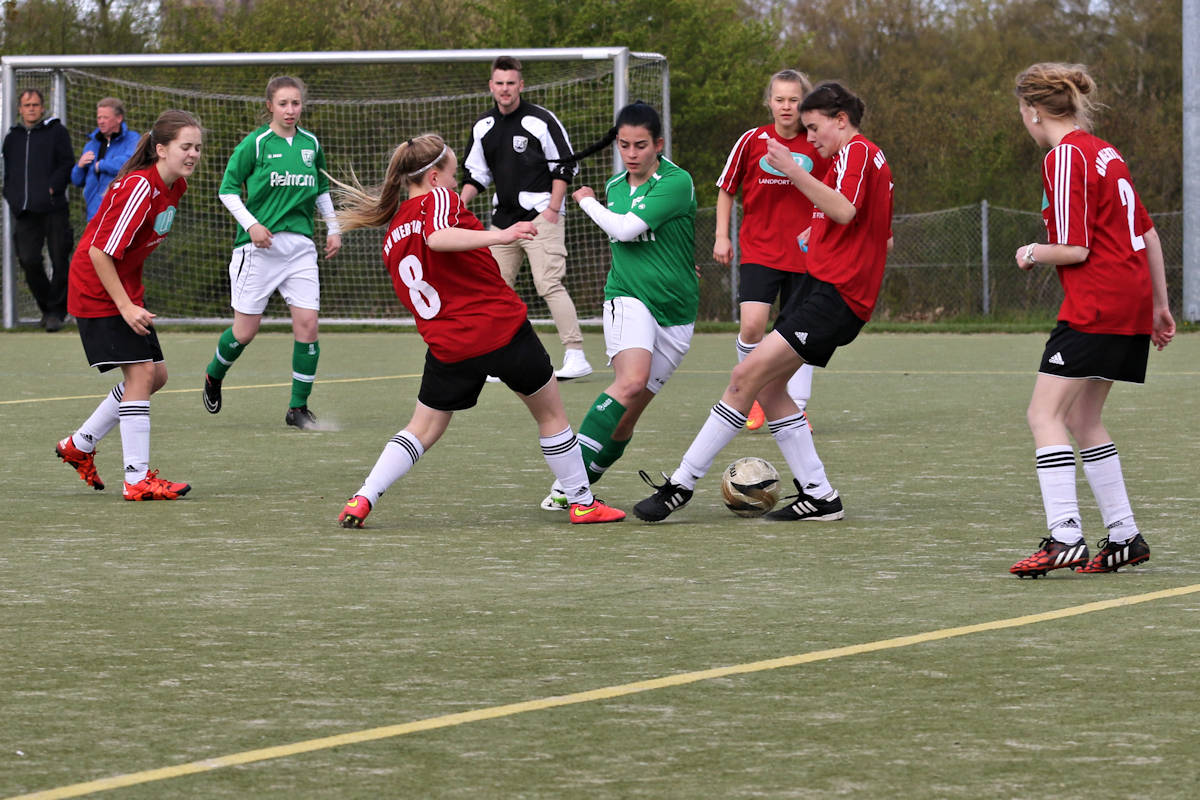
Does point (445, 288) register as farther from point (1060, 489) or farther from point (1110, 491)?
point (1110, 491)

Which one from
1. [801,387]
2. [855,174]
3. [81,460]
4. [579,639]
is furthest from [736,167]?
[579,639]

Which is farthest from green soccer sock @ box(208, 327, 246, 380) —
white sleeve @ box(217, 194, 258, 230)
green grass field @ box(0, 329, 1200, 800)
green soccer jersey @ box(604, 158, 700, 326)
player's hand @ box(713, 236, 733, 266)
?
green soccer jersey @ box(604, 158, 700, 326)

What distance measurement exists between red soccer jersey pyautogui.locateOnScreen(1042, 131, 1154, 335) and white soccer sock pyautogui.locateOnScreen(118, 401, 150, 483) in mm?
3869

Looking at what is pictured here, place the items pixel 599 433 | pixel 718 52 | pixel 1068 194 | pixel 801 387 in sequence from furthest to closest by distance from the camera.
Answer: pixel 718 52 → pixel 801 387 → pixel 599 433 → pixel 1068 194

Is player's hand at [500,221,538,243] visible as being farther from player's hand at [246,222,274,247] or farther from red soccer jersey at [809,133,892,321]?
player's hand at [246,222,274,247]

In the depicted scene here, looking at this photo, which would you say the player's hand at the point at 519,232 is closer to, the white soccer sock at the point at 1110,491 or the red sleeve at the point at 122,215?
the red sleeve at the point at 122,215

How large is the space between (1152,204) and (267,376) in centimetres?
1639

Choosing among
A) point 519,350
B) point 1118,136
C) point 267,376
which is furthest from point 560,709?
point 1118,136

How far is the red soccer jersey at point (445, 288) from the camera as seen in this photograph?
668 cm

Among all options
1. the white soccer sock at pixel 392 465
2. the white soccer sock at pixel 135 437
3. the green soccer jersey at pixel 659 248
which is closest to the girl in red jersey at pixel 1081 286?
the green soccer jersey at pixel 659 248

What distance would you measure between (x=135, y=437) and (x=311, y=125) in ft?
47.5

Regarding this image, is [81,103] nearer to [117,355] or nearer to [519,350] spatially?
[117,355]

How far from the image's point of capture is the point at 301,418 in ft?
35.0

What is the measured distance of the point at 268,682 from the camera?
4301mm
